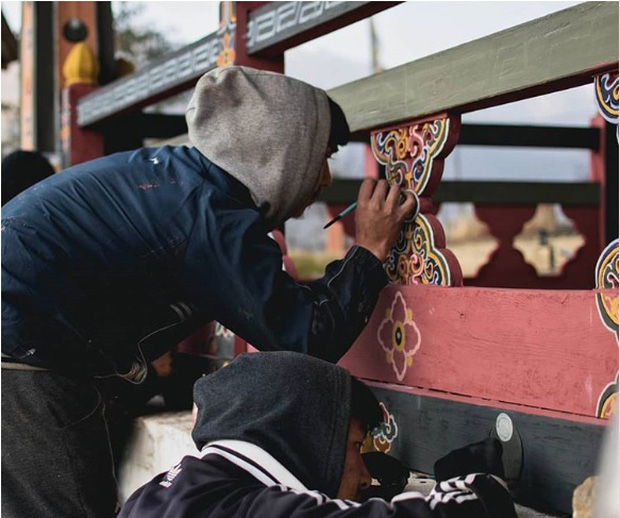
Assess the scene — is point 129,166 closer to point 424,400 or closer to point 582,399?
point 424,400

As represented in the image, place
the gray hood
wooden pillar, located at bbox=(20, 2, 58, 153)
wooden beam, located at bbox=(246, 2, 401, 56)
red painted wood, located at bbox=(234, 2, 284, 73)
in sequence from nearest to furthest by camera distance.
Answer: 1. the gray hood
2. wooden beam, located at bbox=(246, 2, 401, 56)
3. red painted wood, located at bbox=(234, 2, 284, 73)
4. wooden pillar, located at bbox=(20, 2, 58, 153)

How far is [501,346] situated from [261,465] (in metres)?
0.69

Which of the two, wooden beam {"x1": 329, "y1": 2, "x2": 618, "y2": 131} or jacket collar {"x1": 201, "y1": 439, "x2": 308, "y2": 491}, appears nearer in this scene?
jacket collar {"x1": 201, "y1": 439, "x2": 308, "y2": 491}

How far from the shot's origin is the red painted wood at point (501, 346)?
6.21 feet

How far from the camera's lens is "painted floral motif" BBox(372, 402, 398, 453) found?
8.04 ft

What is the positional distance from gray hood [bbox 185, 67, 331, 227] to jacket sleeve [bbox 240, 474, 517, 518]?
2.91 ft

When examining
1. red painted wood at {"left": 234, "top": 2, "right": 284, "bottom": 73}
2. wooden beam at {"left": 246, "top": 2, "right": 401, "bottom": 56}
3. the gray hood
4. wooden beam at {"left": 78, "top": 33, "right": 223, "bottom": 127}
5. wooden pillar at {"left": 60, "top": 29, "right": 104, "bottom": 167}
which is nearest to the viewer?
the gray hood

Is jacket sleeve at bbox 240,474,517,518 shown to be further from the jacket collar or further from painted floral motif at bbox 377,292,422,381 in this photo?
painted floral motif at bbox 377,292,422,381

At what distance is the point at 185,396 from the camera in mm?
3508

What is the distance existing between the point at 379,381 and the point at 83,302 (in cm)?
79

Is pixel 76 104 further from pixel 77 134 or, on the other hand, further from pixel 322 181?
pixel 322 181

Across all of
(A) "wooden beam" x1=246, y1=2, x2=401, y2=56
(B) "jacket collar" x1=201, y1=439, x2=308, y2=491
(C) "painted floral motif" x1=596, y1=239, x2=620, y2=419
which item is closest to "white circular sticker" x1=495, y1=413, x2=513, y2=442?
(C) "painted floral motif" x1=596, y1=239, x2=620, y2=419

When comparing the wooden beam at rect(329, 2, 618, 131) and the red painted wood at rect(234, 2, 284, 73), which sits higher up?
the red painted wood at rect(234, 2, 284, 73)

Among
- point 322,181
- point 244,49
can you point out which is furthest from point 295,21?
point 322,181
